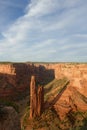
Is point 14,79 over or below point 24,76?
below

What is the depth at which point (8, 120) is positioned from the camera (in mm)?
13297

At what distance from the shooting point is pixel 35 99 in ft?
186

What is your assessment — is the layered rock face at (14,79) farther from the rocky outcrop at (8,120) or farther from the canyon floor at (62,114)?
the rocky outcrop at (8,120)

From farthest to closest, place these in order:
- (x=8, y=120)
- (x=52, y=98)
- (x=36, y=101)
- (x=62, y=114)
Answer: (x=52, y=98) → (x=62, y=114) → (x=36, y=101) → (x=8, y=120)

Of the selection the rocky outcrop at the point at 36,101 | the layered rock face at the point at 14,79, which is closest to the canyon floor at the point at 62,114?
the rocky outcrop at the point at 36,101

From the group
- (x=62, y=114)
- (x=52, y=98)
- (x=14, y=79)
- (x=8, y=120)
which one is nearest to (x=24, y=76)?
(x=14, y=79)

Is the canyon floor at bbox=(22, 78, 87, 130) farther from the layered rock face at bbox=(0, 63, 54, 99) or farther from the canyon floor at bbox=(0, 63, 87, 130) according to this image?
the layered rock face at bbox=(0, 63, 54, 99)

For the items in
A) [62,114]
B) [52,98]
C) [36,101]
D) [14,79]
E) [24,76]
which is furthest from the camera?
[24,76]

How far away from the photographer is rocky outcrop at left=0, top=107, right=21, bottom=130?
12992 mm

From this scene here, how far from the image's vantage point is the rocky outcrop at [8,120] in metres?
13.0

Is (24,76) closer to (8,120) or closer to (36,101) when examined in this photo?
(36,101)

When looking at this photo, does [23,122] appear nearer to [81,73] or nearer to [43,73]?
[81,73]

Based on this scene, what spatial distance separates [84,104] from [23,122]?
1523 cm

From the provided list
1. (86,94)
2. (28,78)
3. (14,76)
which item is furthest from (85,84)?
(28,78)
